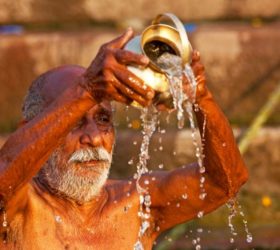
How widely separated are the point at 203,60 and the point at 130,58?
4420 mm

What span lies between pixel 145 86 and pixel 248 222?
4416mm

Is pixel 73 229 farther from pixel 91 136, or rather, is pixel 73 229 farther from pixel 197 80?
pixel 197 80

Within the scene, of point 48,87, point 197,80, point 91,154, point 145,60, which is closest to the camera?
point 145,60

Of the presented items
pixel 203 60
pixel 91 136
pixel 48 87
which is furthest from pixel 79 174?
pixel 203 60

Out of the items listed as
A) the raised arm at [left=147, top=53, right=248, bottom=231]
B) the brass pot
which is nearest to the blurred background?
the raised arm at [left=147, top=53, right=248, bottom=231]

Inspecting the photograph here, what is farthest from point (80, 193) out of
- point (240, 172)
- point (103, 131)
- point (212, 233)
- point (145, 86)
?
point (212, 233)

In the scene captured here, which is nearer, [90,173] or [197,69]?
[197,69]

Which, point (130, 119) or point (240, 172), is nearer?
point (240, 172)

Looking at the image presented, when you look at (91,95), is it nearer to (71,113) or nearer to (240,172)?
(71,113)

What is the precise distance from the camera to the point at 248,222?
815 cm

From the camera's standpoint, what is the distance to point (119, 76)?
3.87 meters

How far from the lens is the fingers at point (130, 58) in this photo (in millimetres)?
3844

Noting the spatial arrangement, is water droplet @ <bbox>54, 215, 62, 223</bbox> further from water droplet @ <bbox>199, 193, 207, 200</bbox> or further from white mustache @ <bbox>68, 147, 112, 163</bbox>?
water droplet @ <bbox>199, 193, 207, 200</bbox>

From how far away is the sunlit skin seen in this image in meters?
3.97
